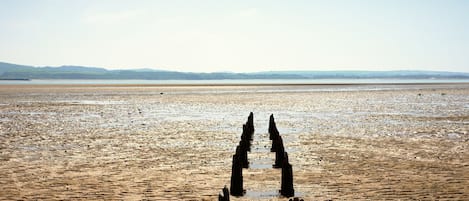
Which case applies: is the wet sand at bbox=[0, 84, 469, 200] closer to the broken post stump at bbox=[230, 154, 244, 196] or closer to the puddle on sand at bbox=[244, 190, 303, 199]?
the puddle on sand at bbox=[244, 190, 303, 199]

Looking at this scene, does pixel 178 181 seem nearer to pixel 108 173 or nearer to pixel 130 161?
pixel 108 173

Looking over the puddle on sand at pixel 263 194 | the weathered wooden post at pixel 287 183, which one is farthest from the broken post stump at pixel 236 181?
the weathered wooden post at pixel 287 183

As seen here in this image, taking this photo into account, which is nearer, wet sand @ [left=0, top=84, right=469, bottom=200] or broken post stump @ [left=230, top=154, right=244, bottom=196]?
broken post stump @ [left=230, top=154, right=244, bottom=196]

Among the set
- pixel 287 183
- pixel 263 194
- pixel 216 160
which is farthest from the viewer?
pixel 216 160

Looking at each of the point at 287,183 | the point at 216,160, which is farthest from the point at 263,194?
the point at 216,160

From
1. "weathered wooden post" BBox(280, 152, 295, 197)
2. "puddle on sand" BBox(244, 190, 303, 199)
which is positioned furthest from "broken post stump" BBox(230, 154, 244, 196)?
"weathered wooden post" BBox(280, 152, 295, 197)

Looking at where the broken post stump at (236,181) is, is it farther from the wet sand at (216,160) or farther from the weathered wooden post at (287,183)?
the weathered wooden post at (287,183)

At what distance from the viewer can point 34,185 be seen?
13.6 meters

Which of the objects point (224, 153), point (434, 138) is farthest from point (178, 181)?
point (434, 138)

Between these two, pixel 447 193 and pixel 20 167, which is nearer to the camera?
pixel 447 193

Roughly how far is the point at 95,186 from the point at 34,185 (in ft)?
5.72

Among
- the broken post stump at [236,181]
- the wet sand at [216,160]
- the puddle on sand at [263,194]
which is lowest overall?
the wet sand at [216,160]

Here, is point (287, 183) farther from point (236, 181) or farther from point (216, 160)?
point (216, 160)

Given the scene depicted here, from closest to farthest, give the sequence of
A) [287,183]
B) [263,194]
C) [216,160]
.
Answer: [287,183] < [263,194] < [216,160]
